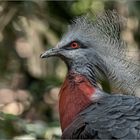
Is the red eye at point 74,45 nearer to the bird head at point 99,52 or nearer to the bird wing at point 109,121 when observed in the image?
the bird head at point 99,52

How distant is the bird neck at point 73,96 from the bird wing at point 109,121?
109mm

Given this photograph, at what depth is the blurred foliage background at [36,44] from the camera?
809 centimetres

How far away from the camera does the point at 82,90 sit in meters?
6.25

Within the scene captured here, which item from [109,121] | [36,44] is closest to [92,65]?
[109,121]

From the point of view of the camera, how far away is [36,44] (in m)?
8.66

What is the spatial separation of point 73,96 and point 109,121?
0.63 metres

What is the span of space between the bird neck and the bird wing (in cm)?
11

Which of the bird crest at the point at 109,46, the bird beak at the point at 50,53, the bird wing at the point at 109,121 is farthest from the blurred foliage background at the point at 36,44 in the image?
the bird wing at the point at 109,121

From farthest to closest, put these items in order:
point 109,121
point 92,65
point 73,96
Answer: point 92,65
point 73,96
point 109,121

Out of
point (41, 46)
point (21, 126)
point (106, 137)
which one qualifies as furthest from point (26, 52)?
point (106, 137)

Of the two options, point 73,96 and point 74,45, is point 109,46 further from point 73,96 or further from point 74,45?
point 73,96

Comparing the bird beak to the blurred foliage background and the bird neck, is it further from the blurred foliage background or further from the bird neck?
the blurred foliage background

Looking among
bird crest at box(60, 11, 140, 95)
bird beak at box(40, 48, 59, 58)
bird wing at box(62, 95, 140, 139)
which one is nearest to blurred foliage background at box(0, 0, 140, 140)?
bird crest at box(60, 11, 140, 95)

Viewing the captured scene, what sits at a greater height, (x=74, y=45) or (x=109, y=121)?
(x=74, y=45)
